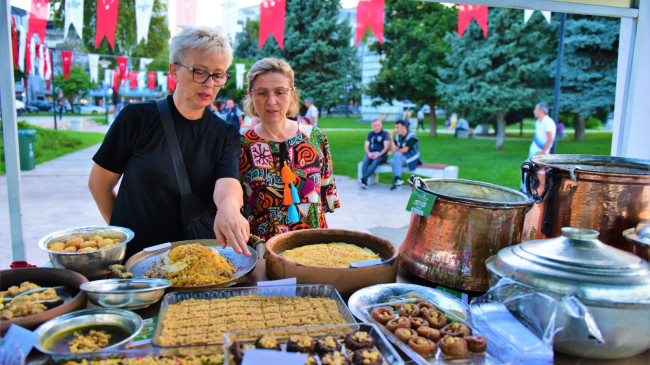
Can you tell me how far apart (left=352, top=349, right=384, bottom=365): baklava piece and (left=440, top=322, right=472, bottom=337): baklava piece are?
24cm

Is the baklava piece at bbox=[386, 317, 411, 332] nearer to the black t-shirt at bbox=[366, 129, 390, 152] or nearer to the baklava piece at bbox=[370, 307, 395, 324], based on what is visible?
the baklava piece at bbox=[370, 307, 395, 324]

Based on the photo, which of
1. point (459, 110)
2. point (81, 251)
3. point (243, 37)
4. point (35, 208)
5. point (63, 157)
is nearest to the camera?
point (81, 251)

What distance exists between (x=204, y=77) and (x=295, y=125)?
0.78 metres

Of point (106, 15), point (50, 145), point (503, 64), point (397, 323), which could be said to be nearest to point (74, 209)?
point (106, 15)

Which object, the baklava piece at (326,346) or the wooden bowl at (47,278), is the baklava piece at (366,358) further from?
the wooden bowl at (47,278)

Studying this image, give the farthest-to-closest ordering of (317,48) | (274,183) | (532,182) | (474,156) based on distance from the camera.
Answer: (317,48) → (474,156) → (274,183) → (532,182)

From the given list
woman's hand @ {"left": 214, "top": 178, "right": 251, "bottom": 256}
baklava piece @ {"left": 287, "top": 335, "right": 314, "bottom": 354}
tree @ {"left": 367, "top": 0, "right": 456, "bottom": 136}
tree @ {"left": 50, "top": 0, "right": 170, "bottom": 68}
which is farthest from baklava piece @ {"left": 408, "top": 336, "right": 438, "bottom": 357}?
tree @ {"left": 367, "top": 0, "right": 456, "bottom": 136}

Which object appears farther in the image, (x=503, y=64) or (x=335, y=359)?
(x=503, y=64)

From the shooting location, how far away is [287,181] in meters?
2.33

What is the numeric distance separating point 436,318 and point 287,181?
1235 millimetres

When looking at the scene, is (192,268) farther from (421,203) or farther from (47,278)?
(421,203)

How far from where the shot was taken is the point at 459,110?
1748cm

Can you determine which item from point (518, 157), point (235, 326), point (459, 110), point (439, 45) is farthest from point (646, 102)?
point (439, 45)

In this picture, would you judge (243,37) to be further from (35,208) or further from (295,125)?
(295,125)
